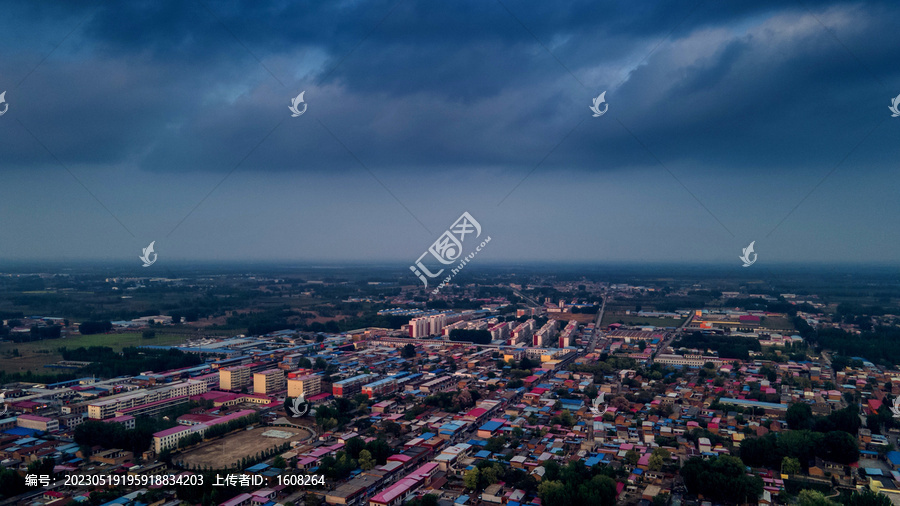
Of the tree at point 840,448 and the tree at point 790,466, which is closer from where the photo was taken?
the tree at point 790,466

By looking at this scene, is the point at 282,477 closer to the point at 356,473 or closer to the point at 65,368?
the point at 356,473

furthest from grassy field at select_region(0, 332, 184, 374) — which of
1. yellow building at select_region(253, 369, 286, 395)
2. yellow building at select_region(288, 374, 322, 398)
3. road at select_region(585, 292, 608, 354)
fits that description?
road at select_region(585, 292, 608, 354)

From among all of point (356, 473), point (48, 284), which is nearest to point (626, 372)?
point (356, 473)

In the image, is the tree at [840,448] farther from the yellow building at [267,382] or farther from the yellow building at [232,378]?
the yellow building at [232,378]

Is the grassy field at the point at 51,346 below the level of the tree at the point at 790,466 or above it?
above

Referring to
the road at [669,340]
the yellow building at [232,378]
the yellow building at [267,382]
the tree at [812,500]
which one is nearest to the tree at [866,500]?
the tree at [812,500]

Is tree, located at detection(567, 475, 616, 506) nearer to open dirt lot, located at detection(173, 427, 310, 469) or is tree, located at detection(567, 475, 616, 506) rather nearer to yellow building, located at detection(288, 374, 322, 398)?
open dirt lot, located at detection(173, 427, 310, 469)

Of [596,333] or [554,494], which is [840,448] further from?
[596,333]
